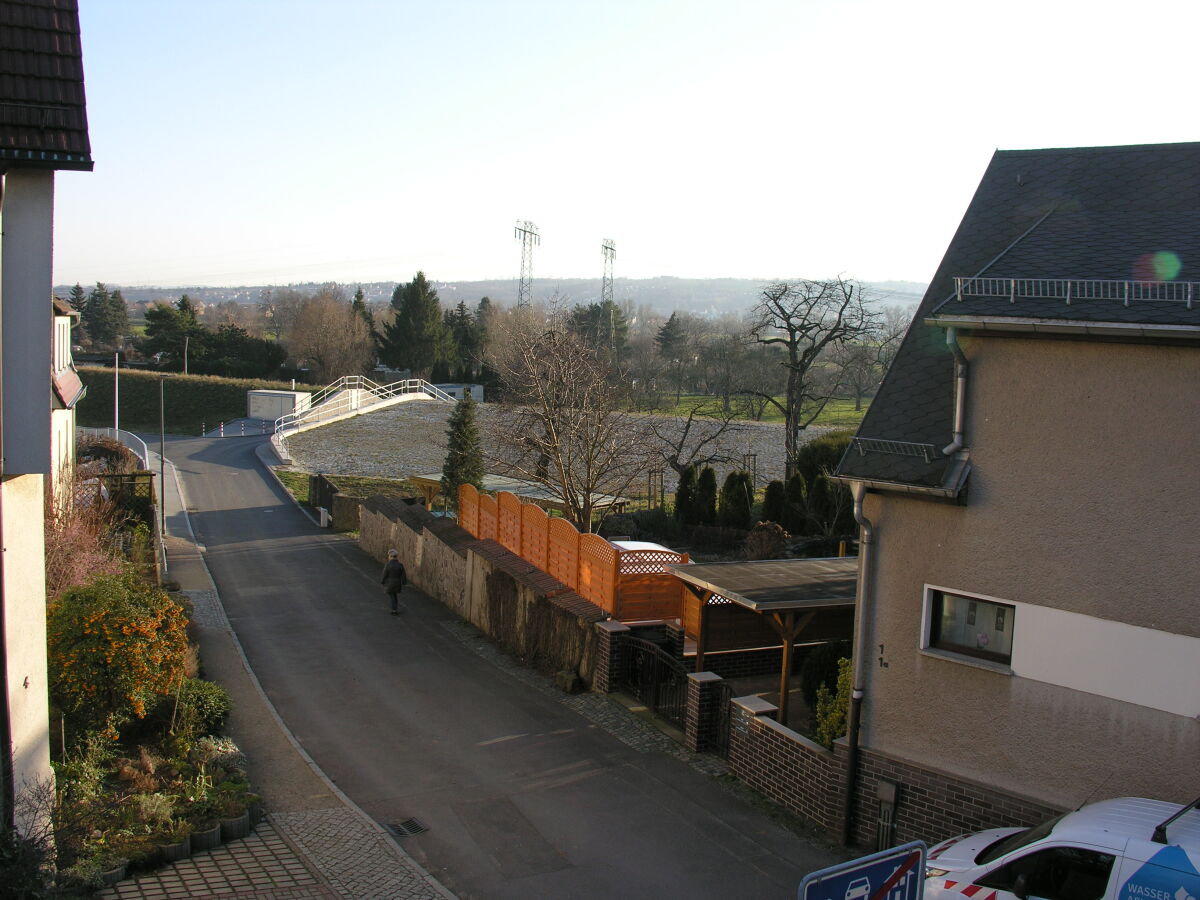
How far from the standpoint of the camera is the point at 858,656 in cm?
1062

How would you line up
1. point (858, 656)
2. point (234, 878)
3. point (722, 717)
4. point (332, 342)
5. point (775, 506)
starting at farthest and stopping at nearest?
point (332, 342)
point (775, 506)
point (722, 717)
point (858, 656)
point (234, 878)

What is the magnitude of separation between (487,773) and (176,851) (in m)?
4.11

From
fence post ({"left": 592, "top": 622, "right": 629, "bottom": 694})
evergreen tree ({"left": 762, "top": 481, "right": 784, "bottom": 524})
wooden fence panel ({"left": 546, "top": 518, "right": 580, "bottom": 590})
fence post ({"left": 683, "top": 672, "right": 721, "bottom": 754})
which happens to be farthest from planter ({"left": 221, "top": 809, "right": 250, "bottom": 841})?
evergreen tree ({"left": 762, "top": 481, "right": 784, "bottom": 524})

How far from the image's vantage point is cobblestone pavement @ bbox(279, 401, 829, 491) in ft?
147

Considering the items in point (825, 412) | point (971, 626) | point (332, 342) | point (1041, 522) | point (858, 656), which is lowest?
point (825, 412)

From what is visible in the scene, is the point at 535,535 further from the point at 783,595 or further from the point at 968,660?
the point at 968,660

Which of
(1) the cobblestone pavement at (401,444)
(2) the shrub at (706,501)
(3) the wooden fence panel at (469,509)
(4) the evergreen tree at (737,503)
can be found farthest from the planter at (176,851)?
(1) the cobblestone pavement at (401,444)

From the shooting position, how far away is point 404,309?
8631cm

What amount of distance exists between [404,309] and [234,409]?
1919cm

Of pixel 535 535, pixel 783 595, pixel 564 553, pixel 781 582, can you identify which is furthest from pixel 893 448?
pixel 535 535

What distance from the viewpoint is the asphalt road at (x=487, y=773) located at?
10.4m

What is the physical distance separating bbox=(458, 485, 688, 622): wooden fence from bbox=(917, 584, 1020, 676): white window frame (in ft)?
20.2

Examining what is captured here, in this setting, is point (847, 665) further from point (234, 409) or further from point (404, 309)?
point (404, 309)

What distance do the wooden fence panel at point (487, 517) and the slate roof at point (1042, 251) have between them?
12.1 metres
